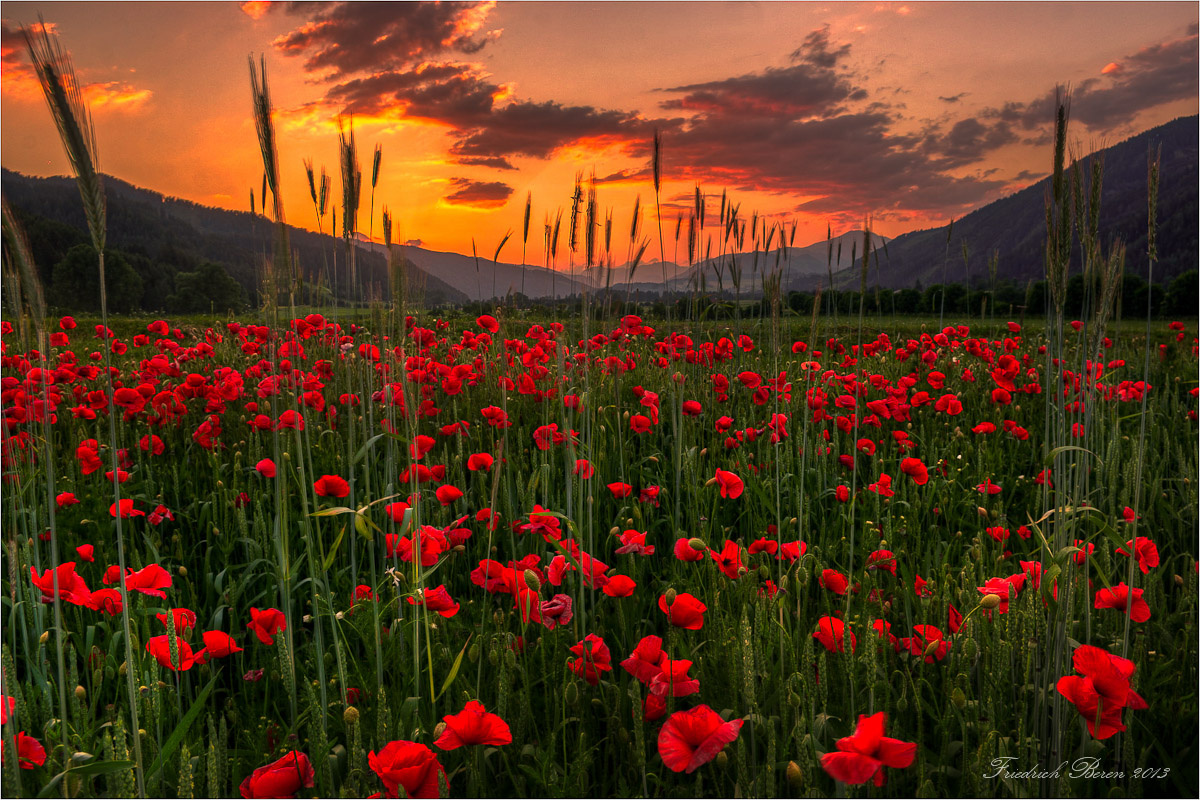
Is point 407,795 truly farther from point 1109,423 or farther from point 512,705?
point 1109,423

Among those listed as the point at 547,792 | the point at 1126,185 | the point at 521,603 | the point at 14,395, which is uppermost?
the point at 1126,185

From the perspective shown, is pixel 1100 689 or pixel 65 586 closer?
pixel 1100 689

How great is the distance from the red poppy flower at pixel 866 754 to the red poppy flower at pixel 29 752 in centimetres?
135

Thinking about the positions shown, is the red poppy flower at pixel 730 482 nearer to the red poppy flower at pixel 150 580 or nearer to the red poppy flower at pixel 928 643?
the red poppy flower at pixel 928 643

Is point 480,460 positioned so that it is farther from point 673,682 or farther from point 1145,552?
point 1145,552

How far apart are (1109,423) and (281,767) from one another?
14.4ft

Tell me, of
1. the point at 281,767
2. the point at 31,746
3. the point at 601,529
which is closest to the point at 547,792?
the point at 281,767

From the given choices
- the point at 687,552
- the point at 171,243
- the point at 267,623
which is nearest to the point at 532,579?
the point at 687,552

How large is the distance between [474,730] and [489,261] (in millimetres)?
1639

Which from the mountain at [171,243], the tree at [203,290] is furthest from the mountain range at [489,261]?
the tree at [203,290]

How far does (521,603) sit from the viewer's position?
159 centimetres

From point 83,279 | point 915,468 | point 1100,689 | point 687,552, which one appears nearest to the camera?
point 1100,689

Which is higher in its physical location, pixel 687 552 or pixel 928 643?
pixel 687 552

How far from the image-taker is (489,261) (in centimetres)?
237
